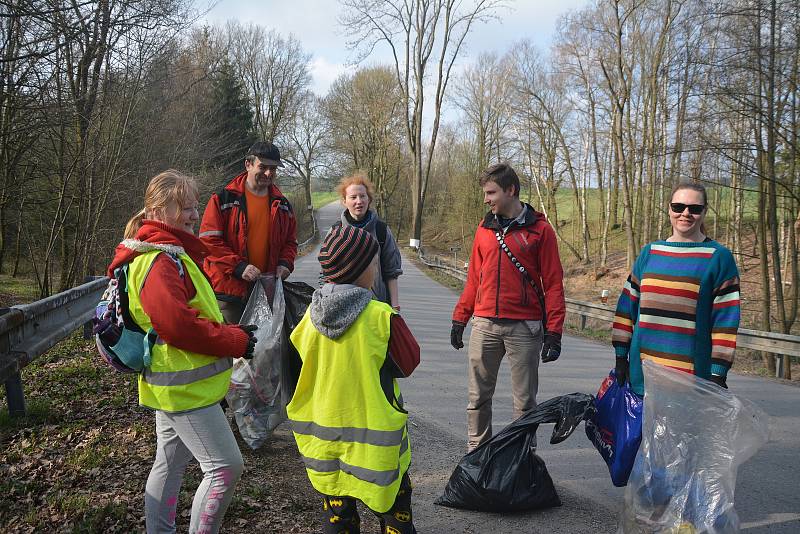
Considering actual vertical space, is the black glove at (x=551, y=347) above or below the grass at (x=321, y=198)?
below

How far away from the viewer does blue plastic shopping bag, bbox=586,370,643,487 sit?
123 inches

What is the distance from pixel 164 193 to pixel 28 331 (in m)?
2.71

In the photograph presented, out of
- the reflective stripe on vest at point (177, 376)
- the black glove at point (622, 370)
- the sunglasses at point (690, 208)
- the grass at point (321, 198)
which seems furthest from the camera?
the grass at point (321, 198)

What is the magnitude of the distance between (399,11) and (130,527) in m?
31.4

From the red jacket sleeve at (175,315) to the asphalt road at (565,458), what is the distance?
5.55 feet

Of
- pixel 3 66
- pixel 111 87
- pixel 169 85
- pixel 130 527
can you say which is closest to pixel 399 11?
pixel 169 85

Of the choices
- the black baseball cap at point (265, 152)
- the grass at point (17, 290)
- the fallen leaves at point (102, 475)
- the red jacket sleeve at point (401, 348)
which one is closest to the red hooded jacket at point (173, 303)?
the red jacket sleeve at point (401, 348)

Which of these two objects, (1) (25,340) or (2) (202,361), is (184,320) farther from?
(1) (25,340)

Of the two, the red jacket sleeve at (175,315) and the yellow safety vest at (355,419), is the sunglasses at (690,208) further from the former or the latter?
the red jacket sleeve at (175,315)

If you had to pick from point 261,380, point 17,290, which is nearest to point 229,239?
point 261,380

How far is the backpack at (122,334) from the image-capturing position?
8.37 ft

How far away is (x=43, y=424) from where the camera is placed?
4719mm

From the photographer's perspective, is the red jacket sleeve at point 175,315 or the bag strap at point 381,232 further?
the bag strap at point 381,232

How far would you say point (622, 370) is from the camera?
3.34 m
